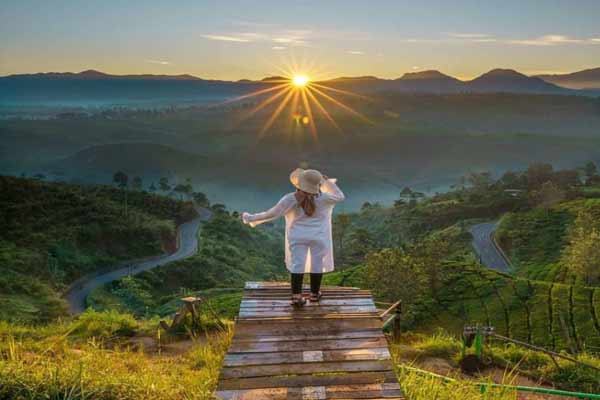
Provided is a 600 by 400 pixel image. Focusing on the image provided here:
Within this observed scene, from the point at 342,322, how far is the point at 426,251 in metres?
24.4

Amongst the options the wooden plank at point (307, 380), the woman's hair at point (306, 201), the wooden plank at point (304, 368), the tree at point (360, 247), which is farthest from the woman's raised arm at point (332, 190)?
the tree at point (360, 247)

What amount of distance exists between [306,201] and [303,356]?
1955mm

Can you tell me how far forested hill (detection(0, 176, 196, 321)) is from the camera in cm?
3006

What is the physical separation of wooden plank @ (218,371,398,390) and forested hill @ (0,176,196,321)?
23.2 meters

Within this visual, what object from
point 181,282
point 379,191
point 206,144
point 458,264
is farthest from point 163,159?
point 458,264

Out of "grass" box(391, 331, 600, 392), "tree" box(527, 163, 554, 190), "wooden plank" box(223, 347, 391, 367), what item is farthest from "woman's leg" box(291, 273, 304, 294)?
"tree" box(527, 163, 554, 190)

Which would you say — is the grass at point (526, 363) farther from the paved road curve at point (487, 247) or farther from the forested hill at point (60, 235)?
the paved road curve at point (487, 247)

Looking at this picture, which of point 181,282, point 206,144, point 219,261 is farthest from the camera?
point 206,144

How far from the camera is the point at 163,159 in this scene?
15912 centimetres

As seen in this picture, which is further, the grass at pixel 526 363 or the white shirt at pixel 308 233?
the grass at pixel 526 363

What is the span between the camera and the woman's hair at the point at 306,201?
589cm

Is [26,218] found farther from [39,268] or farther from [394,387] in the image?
[394,387]

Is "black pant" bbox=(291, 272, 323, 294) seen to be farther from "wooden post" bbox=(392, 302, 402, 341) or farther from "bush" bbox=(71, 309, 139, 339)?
"bush" bbox=(71, 309, 139, 339)

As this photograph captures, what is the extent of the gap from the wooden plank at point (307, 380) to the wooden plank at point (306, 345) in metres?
0.51
